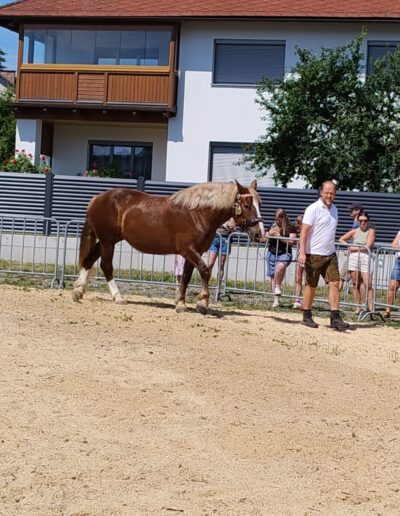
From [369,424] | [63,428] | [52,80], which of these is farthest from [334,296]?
[52,80]

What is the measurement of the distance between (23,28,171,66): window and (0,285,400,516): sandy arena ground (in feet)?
66.8

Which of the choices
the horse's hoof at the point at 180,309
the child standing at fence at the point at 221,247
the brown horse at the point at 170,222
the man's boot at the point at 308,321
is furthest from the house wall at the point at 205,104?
the man's boot at the point at 308,321

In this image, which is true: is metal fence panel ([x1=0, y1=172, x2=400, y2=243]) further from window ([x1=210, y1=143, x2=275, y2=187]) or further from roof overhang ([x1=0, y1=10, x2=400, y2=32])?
roof overhang ([x1=0, y1=10, x2=400, y2=32])

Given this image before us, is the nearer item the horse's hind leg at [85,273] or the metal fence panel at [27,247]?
the horse's hind leg at [85,273]

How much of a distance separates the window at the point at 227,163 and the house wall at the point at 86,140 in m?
2.33

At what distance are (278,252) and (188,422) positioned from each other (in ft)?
29.8

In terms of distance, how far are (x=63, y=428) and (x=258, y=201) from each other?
6543mm

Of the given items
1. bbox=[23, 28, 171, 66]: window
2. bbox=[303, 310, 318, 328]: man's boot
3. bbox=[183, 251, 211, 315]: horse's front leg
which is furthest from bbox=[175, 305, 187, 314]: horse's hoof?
bbox=[23, 28, 171, 66]: window

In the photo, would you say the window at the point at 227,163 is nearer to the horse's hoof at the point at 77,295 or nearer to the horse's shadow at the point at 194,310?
the horse's shadow at the point at 194,310

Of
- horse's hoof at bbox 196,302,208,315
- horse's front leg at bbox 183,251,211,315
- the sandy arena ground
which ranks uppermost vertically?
horse's front leg at bbox 183,251,211,315

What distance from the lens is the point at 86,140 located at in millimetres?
32812

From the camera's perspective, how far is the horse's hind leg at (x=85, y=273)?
45.8 ft

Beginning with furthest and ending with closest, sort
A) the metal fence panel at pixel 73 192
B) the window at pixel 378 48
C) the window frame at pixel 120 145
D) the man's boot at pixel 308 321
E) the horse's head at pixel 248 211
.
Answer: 1. the window frame at pixel 120 145
2. the window at pixel 378 48
3. the metal fence panel at pixel 73 192
4. the man's boot at pixel 308 321
5. the horse's head at pixel 248 211

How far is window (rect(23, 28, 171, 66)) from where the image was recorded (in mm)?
30641
